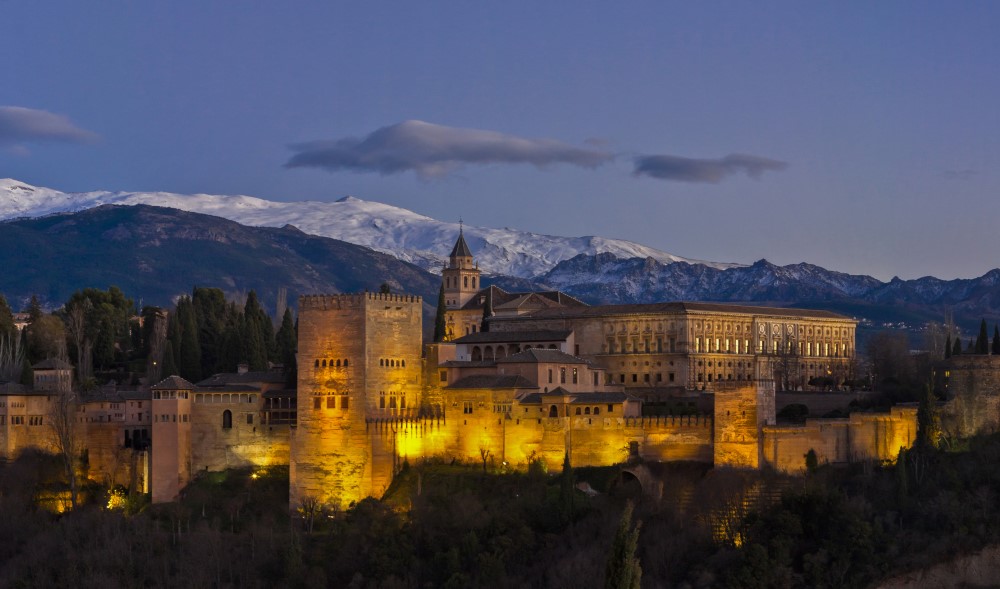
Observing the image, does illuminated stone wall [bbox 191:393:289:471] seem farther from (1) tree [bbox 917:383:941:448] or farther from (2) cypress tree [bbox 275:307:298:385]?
(1) tree [bbox 917:383:941:448]

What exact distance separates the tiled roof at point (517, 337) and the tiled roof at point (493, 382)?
1297 centimetres

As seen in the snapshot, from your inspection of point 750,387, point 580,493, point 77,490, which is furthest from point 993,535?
point 77,490

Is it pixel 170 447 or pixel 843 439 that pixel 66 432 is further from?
pixel 843 439

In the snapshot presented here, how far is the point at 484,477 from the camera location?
198 ft

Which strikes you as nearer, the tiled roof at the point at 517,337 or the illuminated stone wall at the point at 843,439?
the illuminated stone wall at the point at 843,439

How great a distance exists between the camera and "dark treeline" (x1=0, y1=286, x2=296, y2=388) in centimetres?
7838

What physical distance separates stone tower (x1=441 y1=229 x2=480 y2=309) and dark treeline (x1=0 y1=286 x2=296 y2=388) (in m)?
14.0

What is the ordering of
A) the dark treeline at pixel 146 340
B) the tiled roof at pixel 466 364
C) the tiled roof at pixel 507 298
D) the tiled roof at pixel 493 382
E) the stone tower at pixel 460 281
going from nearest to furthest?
the tiled roof at pixel 493 382, the tiled roof at pixel 466 364, the dark treeline at pixel 146 340, the tiled roof at pixel 507 298, the stone tower at pixel 460 281

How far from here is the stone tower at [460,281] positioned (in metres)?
97.2

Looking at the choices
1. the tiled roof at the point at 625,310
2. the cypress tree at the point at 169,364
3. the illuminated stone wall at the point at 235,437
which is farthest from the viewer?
the tiled roof at the point at 625,310

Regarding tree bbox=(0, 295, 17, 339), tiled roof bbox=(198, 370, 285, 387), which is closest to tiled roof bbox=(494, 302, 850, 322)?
tiled roof bbox=(198, 370, 285, 387)

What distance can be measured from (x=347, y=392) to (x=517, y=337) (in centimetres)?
1738

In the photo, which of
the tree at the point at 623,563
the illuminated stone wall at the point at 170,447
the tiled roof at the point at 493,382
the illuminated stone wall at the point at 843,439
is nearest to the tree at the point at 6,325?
the illuminated stone wall at the point at 170,447

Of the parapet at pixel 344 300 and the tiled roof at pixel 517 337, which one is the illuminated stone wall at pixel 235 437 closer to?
the parapet at pixel 344 300
